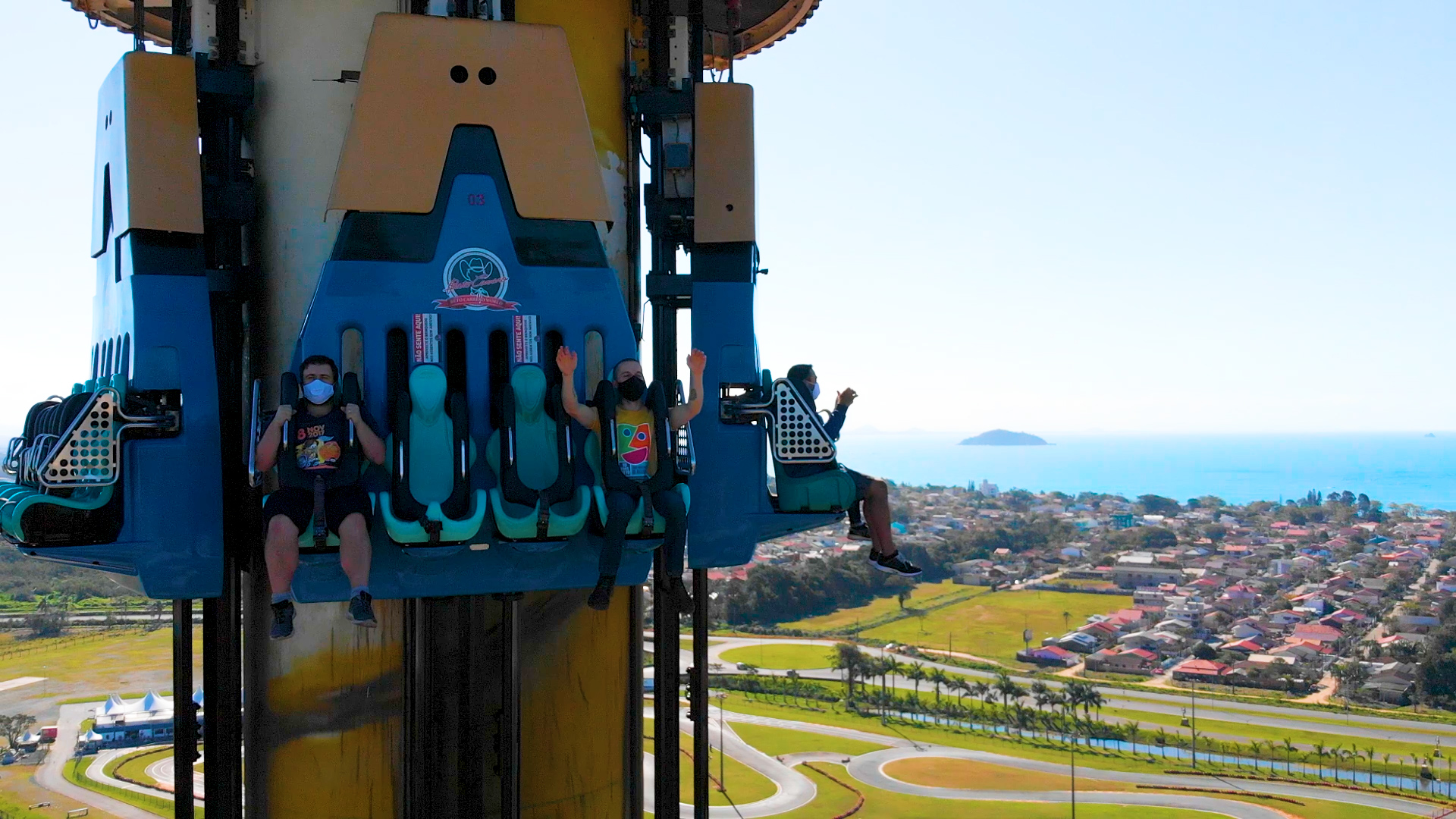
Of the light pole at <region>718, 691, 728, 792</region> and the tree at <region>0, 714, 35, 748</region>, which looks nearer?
the tree at <region>0, 714, 35, 748</region>

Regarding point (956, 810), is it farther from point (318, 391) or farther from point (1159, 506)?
point (1159, 506)

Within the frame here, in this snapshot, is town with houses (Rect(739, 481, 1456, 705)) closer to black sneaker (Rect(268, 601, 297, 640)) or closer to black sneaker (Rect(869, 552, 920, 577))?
black sneaker (Rect(869, 552, 920, 577))

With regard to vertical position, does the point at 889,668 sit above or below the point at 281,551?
below

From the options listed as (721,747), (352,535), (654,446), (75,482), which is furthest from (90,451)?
(721,747)

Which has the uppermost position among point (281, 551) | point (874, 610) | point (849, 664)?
point (281, 551)

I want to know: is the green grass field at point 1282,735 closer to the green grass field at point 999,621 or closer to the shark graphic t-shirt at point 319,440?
the green grass field at point 999,621

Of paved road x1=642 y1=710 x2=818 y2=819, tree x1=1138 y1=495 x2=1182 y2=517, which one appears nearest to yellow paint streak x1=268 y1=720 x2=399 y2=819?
paved road x1=642 y1=710 x2=818 y2=819
